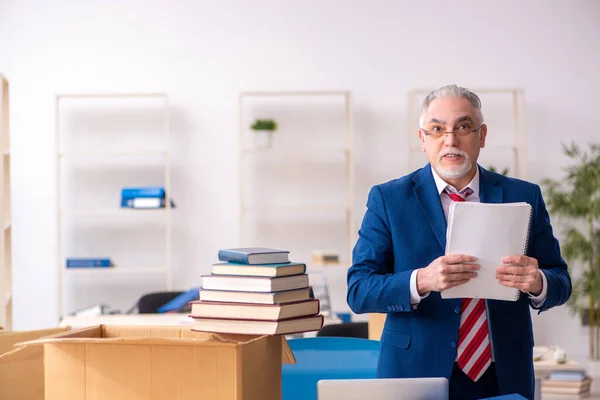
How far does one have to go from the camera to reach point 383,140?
697 cm

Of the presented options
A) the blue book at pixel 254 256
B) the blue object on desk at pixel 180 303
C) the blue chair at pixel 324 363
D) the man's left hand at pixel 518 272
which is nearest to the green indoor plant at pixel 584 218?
the blue object on desk at pixel 180 303

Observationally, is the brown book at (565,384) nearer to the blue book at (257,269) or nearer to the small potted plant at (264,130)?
the small potted plant at (264,130)

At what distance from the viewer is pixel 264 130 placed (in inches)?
260

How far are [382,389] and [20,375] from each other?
98 centimetres

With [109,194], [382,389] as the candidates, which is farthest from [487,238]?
[109,194]

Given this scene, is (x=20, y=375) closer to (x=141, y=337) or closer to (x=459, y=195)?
(x=141, y=337)

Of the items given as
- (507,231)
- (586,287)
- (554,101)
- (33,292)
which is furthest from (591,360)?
(507,231)

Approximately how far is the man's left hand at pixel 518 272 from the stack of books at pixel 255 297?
1.69ft

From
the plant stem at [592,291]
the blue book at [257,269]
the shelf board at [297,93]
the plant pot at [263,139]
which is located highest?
the shelf board at [297,93]

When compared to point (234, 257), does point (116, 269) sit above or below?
below

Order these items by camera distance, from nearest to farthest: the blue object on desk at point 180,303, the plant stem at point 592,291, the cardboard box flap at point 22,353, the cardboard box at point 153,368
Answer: the cardboard box at point 153,368
the cardboard box flap at point 22,353
the blue object on desk at point 180,303
the plant stem at point 592,291

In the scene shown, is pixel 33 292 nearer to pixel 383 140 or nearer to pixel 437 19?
pixel 383 140

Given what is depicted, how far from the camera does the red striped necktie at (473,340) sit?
2.19 meters

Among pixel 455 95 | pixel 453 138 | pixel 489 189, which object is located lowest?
pixel 489 189
